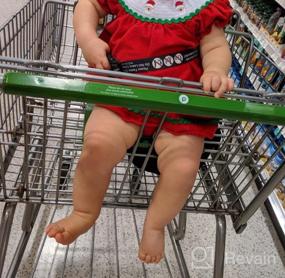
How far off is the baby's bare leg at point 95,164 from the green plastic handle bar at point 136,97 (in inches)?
6.9

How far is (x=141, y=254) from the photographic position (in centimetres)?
83

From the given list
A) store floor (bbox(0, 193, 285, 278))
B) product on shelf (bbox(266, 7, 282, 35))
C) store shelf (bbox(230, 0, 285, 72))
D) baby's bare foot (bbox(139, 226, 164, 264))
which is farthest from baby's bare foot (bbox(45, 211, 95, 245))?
product on shelf (bbox(266, 7, 282, 35))

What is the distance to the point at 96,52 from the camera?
82 centimetres

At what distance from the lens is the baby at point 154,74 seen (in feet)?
2.50

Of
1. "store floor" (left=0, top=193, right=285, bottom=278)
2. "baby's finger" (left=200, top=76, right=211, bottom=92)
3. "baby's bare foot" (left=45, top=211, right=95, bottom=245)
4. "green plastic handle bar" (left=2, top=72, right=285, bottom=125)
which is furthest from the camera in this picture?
"store floor" (left=0, top=193, right=285, bottom=278)

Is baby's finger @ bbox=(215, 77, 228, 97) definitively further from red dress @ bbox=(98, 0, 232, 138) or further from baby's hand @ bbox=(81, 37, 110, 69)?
baby's hand @ bbox=(81, 37, 110, 69)

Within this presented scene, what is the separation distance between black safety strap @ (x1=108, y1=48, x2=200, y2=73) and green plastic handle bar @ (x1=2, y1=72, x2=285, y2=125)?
0.74 ft

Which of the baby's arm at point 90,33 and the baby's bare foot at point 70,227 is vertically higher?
the baby's arm at point 90,33

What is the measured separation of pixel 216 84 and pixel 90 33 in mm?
332

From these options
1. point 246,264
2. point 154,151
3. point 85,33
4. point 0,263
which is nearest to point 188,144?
point 154,151

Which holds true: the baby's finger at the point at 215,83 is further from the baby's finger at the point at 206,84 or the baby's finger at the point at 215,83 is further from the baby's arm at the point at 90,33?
the baby's arm at the point at 90,33

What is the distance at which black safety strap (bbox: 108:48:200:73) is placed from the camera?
82 centimetres

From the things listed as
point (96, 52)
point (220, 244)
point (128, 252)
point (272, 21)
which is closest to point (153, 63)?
point (96, 52)

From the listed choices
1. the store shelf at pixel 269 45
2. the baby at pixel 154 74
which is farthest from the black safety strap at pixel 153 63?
the store shelf at pixel 269 45
